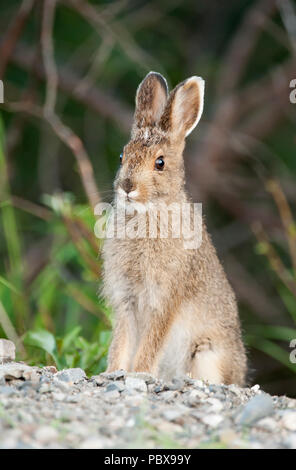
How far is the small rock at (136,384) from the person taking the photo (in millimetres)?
3998

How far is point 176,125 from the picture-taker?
5.10 meters

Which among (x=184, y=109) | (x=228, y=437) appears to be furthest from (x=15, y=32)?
(x=228, y=437)

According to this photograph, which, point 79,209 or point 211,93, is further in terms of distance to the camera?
point 211,93

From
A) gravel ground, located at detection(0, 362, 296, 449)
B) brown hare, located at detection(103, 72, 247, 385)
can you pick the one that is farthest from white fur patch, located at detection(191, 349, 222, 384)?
gravel ground, located at detection(0, 362, 296, 449)

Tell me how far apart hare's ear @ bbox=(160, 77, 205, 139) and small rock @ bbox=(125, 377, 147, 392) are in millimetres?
1754

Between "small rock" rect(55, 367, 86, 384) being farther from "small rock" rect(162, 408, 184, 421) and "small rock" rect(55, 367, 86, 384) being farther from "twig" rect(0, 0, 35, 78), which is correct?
"twig" rect(0, 0, 35, 78)

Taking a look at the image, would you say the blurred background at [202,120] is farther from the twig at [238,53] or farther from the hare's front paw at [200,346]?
the hare's front paw at [200,346]

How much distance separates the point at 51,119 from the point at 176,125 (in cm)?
149

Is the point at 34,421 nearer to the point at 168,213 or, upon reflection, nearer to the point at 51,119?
the point at 168,213

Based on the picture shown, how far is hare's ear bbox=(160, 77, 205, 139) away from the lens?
5.00 meters

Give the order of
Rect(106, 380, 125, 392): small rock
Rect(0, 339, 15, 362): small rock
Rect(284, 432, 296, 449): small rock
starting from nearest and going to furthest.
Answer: Rect(284, 432, 296, 449): small rock
Rect(106, 380, 125, 392): small rock
Rect(0, 339, 15, 362): small rock

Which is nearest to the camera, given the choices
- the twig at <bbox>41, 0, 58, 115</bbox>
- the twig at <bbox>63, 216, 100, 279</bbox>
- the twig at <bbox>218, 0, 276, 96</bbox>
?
the twig at <bbox>63, 216, 100, 279</bbox>
